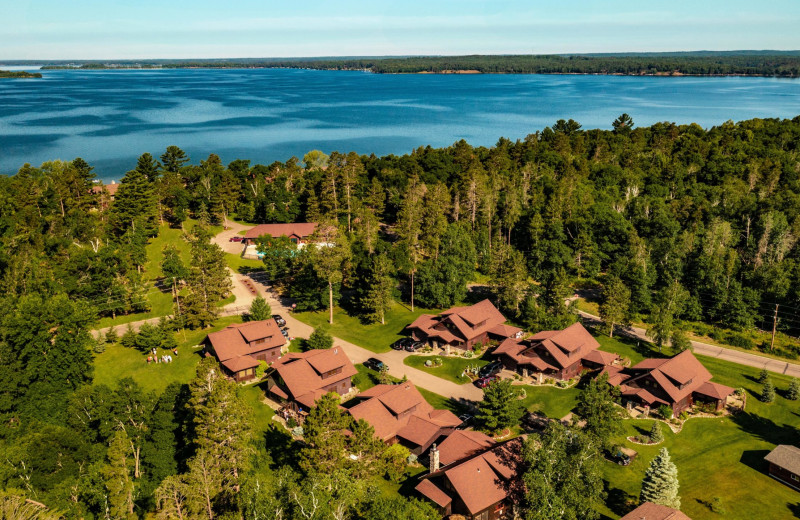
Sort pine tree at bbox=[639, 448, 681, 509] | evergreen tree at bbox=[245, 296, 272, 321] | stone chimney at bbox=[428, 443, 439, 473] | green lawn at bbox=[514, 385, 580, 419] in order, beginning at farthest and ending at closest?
1. evergreen tree at bbox=[245, 296, 272, 321]
2. green lawn at bbox=[514, 385, 580, 419]
3. stone chimney at bbox=[428, 443, 439, 473]
4. pine tree at bbox=[639, 448, 681, 509]

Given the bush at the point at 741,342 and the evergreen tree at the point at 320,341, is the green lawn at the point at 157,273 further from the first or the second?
the bush at the point at 741,342

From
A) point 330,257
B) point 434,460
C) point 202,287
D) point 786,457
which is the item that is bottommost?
point 786,457

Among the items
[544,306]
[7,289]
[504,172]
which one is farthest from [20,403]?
[504,172]

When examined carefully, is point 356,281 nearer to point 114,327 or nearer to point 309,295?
point 309,295

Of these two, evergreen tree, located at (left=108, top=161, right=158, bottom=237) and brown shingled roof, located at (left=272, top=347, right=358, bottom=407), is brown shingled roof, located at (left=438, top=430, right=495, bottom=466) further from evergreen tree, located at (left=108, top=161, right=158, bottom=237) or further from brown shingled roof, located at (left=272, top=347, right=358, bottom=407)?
evergreen tree, located at (left=108, top=161, right=158, bottom=237)

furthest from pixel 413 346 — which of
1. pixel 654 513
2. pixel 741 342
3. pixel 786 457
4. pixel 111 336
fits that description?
pixel 741 342

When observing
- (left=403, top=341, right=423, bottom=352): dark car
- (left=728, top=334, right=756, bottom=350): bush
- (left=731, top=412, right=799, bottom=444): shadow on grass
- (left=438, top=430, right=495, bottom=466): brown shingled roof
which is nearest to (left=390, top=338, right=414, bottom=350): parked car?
(left=403, top=341, right=423, bottom=352): dark car

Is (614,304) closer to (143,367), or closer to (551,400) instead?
(551,400)
